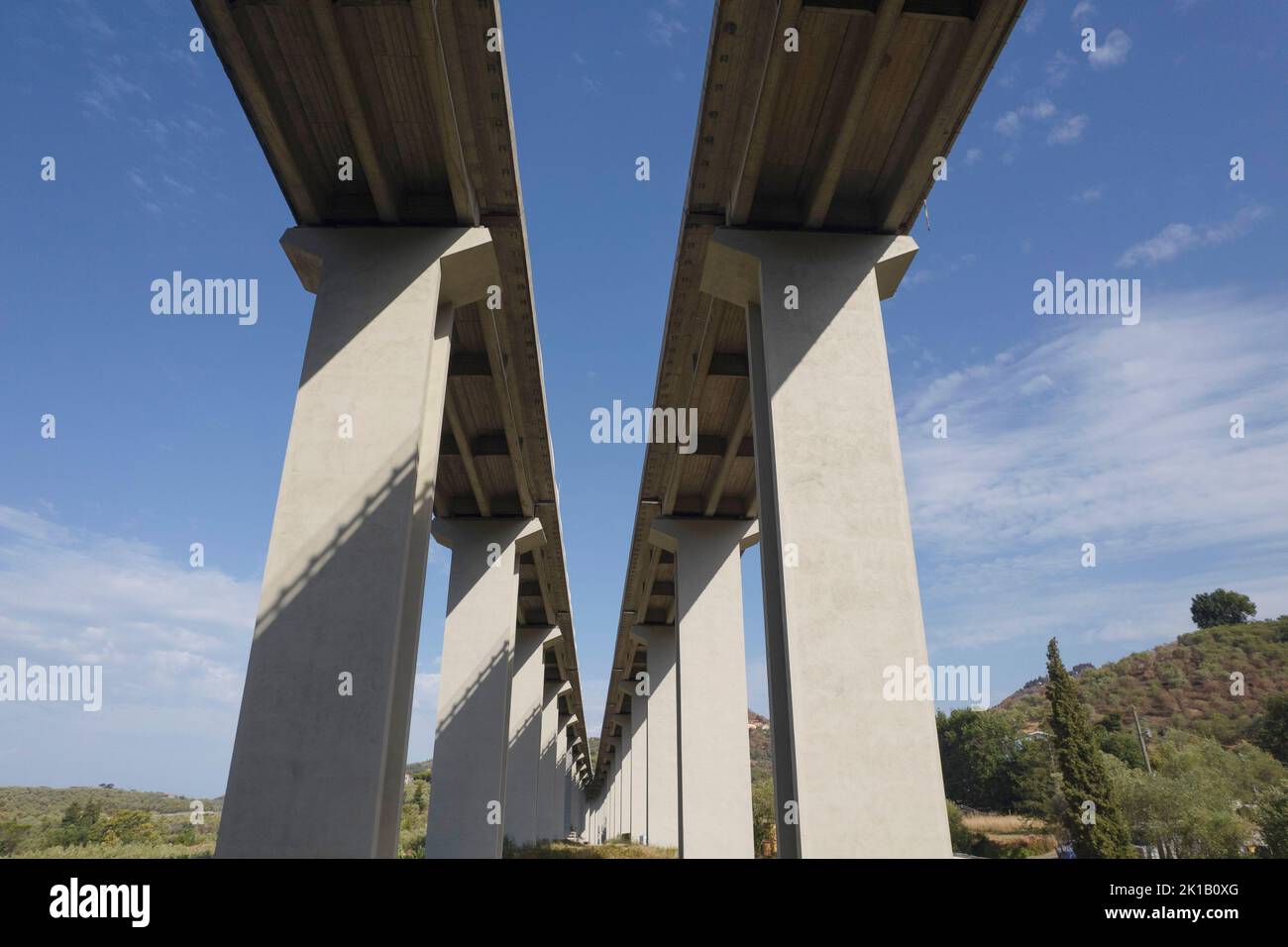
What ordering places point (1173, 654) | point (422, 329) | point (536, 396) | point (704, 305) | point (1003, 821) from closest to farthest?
1. point (422, 329)
2. point (704, 305)
3. point (536, 396)
4. point (1003, 821)
5. point (1173, 654)

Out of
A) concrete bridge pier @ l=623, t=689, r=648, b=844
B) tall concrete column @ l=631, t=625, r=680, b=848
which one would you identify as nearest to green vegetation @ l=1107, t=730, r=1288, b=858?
concrete bridge pier @ l=623, t=689, r=648, b=844

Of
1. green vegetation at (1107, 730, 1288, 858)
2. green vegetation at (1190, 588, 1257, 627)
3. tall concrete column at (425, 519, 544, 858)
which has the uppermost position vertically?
green vegetation at (1190, 588, 1257, 627)

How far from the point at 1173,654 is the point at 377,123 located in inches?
4617

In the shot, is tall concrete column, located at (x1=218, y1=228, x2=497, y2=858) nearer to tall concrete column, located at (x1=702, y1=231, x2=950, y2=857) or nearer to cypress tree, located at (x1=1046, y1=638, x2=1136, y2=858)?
tall concrete column, located at (x1=702, y1=231, x2=950, y2=857)

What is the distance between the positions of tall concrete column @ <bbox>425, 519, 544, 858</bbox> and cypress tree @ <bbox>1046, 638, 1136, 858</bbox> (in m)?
32.8

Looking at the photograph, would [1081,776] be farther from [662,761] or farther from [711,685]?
[711,685]

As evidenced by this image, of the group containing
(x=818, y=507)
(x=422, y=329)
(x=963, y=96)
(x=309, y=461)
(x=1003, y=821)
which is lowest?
(x=1003, y=821)

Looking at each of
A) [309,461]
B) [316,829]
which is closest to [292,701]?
[316,829]

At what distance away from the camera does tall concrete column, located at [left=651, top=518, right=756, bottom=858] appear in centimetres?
2080

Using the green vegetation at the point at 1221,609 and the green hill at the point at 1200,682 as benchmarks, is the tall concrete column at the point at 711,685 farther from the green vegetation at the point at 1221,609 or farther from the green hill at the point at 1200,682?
the green vegetation at the point at 1221,609

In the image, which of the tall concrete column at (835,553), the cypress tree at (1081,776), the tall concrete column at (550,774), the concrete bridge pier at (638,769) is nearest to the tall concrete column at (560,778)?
the tall concrete column at (550,774)

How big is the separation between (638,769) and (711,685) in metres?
22.2

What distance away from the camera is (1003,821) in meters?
71.7
